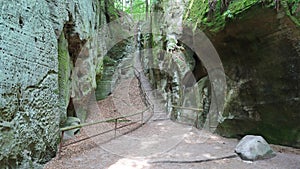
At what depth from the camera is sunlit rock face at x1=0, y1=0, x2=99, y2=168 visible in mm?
3357

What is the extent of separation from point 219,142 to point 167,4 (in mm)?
9377

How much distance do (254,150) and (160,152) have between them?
2268mm

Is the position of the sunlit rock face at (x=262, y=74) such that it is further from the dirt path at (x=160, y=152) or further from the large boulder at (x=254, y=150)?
the large boulder at (x=254, y=150)

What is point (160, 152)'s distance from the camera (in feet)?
18.6

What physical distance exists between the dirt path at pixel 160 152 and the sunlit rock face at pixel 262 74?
0.61 metres

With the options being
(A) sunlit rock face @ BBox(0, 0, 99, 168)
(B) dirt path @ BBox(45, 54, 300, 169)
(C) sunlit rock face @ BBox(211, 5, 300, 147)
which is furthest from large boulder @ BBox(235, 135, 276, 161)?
(A) sunlit rock face @ BBox(0, 0, 99, 168)

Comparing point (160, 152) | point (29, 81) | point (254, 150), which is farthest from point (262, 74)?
point (29, 81)

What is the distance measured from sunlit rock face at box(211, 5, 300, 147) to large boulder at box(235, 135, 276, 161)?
993 mm

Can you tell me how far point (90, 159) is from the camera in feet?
16.1

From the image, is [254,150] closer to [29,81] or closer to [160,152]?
[160,152]

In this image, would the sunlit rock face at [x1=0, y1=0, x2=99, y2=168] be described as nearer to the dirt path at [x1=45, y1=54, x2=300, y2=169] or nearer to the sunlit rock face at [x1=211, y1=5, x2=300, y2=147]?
the dirt path at [x1=45, y1=54, x2=300, y2=169]

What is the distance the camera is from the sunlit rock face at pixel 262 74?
5.29 m

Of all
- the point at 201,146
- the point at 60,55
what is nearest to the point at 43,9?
the point at 60,55

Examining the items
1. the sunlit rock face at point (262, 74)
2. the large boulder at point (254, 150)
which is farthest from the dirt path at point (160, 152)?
the sunlit rock face at point (262, 74)
